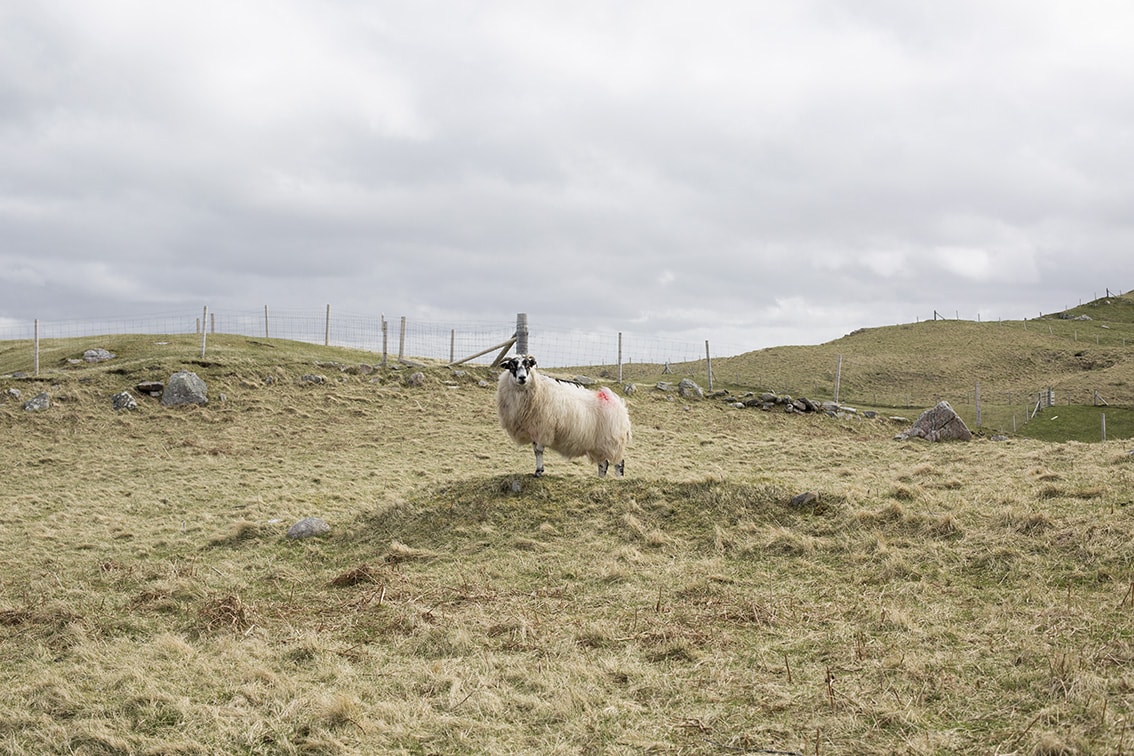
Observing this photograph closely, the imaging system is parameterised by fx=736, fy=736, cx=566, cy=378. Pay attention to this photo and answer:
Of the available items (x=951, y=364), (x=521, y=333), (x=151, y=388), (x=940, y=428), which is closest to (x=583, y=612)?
(x=521, y=333)

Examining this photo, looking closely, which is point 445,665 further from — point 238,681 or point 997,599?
point 997,599

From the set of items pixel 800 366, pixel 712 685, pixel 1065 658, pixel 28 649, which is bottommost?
pixel 28 649

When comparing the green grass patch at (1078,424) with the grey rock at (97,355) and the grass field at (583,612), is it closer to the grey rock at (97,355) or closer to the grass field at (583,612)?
the grass field at (583,612)

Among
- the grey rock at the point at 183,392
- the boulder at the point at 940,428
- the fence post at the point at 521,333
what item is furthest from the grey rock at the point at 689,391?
the grey rock at the point at 183,392

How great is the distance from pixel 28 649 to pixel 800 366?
1730 inches

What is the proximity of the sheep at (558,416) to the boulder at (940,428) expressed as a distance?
1333cm

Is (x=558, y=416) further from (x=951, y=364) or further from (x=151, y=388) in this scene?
(x=951, y=364)

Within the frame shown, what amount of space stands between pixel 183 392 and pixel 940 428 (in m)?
25.2

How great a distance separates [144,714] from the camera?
584cm

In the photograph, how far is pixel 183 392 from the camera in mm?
25016

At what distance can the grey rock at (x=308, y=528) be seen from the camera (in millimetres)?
12211

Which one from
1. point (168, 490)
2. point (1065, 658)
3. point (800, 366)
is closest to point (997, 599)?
point (1065, 658)

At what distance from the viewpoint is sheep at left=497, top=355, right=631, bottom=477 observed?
44.5 ft

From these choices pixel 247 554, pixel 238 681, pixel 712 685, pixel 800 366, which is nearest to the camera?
pixel 712 685
